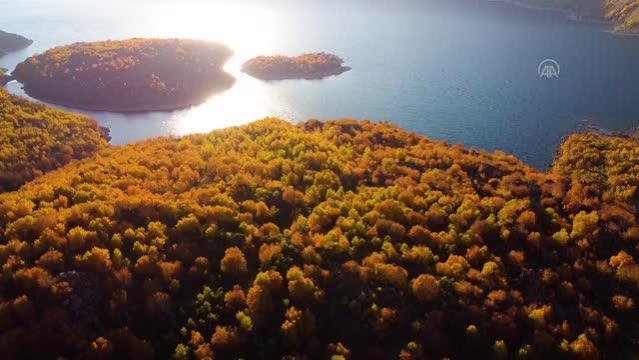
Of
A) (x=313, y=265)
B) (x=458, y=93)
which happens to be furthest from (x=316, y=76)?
(x=313, y=265)

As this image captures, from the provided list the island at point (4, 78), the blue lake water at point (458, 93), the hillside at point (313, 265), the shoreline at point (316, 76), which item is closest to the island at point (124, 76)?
the island at point (4, 78)

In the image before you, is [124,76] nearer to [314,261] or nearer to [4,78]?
[4,78]

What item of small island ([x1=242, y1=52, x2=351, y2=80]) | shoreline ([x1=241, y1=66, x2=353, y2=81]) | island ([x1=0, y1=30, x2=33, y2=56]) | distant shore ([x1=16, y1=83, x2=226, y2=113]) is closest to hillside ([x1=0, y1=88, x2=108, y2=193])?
distant shore ([x1=16, y1=83, x2=226, y2=113])

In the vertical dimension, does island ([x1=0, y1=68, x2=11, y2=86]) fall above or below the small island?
below

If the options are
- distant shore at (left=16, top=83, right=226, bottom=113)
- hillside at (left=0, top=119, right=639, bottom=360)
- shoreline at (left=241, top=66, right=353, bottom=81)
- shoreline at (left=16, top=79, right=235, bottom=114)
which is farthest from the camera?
shoreline at (left=241, top=66, right=353, bottom=81)

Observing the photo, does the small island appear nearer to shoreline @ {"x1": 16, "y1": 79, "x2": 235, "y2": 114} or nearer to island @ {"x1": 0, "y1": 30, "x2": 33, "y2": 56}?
shoreline @ {"x1": 16, "y1": 79, "x2": 235, "y2": 114}

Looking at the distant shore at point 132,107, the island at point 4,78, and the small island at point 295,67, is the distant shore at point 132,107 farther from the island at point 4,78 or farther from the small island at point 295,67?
the small island at point 295,67

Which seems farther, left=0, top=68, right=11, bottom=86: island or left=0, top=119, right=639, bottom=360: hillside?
left=0, top=68, right=11, bottom=86: island
